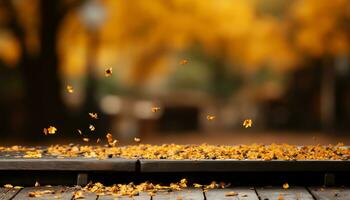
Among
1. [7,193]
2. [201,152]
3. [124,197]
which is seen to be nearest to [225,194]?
[124,197]

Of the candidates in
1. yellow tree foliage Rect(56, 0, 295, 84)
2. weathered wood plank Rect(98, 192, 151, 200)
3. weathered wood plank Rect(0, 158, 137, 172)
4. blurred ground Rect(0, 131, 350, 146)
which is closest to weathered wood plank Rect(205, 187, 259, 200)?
weathered wood plank Rect(98, 192, 151, 200)

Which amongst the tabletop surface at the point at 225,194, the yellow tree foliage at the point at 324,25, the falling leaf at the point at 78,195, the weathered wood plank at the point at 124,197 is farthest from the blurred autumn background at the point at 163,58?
the weathered wood plank at the point at 124,197

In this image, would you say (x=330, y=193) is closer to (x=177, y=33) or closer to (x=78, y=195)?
(x=78, y=195)

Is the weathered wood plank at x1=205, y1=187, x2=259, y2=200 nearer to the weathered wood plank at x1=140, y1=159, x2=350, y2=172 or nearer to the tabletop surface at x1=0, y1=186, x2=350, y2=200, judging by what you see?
the tabletop surface at x1=0, y1=186, x2=350, y2=200

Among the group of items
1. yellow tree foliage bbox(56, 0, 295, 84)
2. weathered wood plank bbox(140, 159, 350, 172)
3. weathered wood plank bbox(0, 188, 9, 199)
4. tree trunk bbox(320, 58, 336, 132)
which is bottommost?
weathered wood plank bbox(0, 188, 9, 199)

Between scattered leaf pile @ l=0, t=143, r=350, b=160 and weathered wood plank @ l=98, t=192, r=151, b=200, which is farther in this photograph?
scattered leaf pile @ l=0, t=143, r=350, b=160

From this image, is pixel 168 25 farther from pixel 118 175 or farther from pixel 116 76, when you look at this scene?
pixel 116 76

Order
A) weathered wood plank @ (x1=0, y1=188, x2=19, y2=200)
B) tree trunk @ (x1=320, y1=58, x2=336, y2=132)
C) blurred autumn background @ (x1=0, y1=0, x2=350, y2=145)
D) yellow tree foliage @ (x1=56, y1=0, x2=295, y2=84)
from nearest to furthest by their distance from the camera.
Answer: weathered wood plank @ (x1=0, y1=188, x2=19, y2=200), blurred autumn background @ (x1=0, y1=0, x2=350, y2=145), yellow tree foliage @ (x1=56, y1=0, x2=295, y2=84), tree trunk @ (x1=320, y1=58, x2=336, y2=132)
